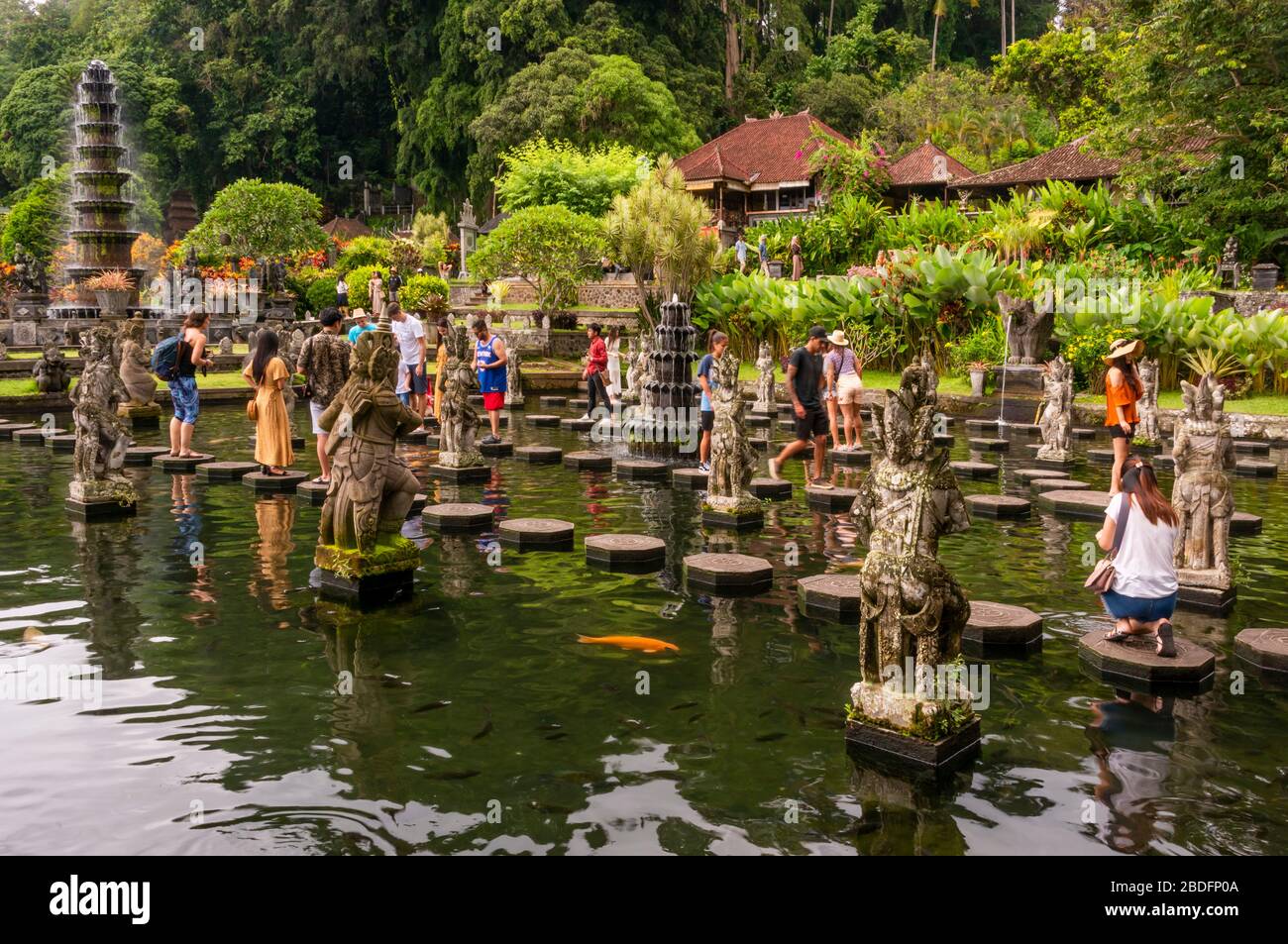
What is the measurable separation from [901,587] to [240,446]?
41.5 feet

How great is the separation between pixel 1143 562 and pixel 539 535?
16.6ft

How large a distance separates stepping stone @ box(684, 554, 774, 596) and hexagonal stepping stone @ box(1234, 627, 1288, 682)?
3229 mm

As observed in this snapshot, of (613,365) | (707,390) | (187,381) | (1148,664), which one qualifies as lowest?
(1148,664)

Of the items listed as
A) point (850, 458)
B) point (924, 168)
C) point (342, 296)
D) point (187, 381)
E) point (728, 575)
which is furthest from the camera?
point (924, 168)

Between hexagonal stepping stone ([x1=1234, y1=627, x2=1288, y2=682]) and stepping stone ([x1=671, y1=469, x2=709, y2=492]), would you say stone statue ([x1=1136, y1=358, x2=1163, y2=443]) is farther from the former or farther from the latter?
hexagonal stepping stone ([x1=1234, y1=627, x2=1288, y2=682])

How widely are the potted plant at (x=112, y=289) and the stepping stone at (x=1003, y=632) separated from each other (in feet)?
89.4

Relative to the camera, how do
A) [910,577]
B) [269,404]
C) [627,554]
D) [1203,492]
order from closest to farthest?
[910,577] < [1203,492] < [627,554] < [269,404]

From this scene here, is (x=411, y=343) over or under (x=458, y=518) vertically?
over

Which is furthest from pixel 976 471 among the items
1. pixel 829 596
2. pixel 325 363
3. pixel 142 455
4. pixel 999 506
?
pixel 142 455

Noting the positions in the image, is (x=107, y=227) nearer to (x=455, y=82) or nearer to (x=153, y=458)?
(x=153, y=458)

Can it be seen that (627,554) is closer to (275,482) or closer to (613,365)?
(275,482)

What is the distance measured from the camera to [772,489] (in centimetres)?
1217

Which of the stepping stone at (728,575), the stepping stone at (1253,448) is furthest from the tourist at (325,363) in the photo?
the stepping stone at (1253,448)
